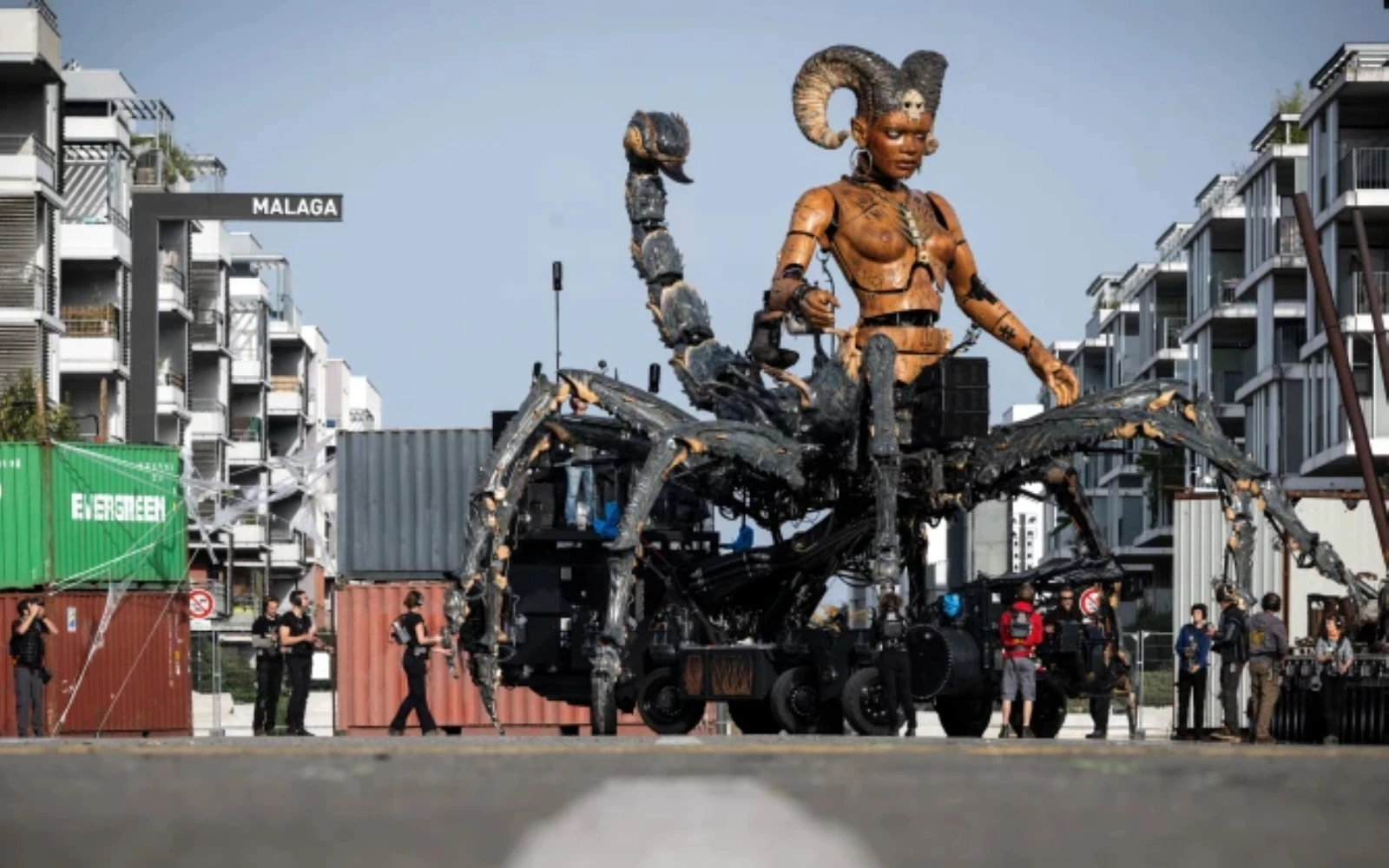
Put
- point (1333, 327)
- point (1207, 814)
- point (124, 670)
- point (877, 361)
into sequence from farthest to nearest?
point (124, 670), point (1333, 327), point (877, 361), point (1207, 814)

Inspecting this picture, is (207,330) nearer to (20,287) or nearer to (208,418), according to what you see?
(208,418)

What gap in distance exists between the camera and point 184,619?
4222 cm

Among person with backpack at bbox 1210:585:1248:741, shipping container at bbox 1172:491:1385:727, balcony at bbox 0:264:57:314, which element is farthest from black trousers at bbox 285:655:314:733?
balcony at bbox 0:264:57:314

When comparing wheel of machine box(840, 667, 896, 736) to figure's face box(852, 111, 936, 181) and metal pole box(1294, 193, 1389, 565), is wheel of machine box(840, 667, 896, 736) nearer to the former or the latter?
figure's face box(852, 111, 936, 181)

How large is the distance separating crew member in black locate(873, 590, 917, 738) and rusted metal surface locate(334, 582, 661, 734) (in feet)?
42.5

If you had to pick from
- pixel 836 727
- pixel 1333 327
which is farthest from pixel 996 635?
pixel 1333 327

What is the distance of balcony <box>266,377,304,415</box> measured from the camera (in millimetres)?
120938

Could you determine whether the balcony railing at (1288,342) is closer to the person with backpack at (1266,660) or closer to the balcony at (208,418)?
the balcony at (208,418)

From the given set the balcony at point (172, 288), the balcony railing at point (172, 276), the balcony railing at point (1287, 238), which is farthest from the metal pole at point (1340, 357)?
the balcony railing at point (172, 276)

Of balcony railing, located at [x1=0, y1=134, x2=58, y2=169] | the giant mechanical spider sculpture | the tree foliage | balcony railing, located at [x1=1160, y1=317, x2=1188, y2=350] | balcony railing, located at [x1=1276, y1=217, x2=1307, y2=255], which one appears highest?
balcony railing, located at [x1=0, y1=134, x2=58, y2=169]

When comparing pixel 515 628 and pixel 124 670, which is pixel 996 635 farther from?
pixel 124 670

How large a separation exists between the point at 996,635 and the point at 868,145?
485cm

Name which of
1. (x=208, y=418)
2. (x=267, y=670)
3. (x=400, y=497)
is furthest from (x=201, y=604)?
(x=208, y=418)

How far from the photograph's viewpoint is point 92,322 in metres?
76.1
